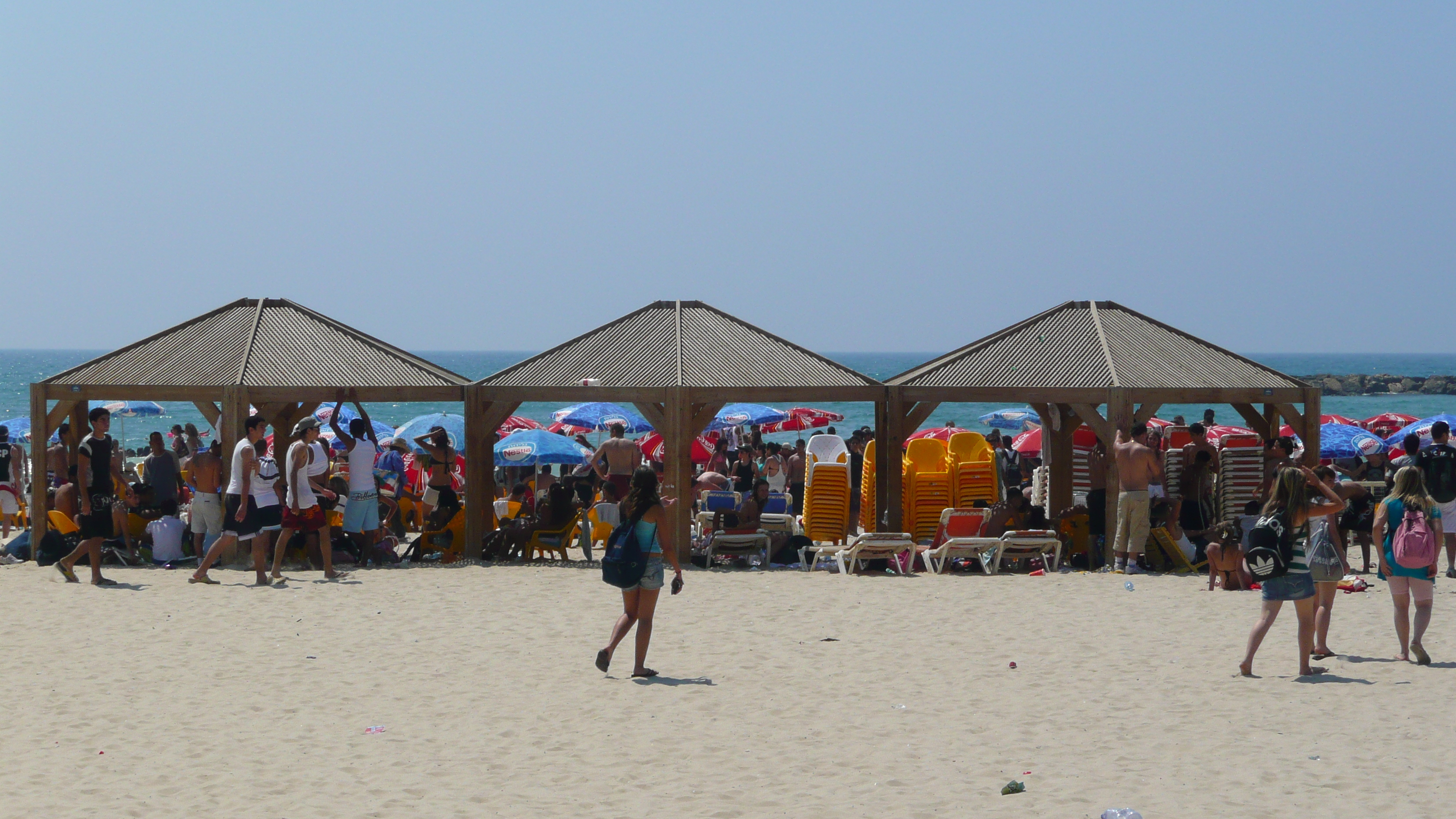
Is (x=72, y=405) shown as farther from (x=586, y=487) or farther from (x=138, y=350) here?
(x=586, y=487)

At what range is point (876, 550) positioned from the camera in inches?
468

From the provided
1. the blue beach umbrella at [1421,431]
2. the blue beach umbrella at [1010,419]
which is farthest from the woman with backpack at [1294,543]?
the blue beach umbrella at [1010,419]

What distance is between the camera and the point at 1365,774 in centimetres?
565

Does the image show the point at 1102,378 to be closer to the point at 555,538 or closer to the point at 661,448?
the point at 555,538

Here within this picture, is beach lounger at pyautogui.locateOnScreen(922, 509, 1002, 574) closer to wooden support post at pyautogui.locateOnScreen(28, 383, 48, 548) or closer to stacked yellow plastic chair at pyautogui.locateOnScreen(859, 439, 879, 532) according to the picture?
stacked yellow plastic chair at pyautogui.locateOnScreen(859, 439, 879, 532)

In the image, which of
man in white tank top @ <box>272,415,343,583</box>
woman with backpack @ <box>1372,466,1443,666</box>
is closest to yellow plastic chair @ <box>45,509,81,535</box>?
man in white tank top @ <box>272,415,343,583</box>

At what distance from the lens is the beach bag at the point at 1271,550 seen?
7.15m

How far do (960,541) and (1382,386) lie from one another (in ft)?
332

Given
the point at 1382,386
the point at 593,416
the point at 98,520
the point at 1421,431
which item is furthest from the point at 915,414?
the point at 1382,386

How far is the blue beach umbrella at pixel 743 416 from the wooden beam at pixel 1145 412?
8.96 metres

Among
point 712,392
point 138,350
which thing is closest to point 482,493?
point 712,392

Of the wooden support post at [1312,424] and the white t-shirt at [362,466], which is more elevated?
the wooden support post at [1312,424]

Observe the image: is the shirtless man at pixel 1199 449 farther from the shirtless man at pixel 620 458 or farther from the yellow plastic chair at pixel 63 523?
the yellow plastic chair at pixel 63 523

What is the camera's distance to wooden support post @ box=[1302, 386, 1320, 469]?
40.1ft
